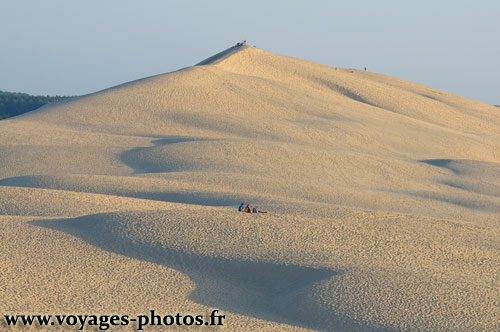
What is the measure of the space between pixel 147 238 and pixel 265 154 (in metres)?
10.7

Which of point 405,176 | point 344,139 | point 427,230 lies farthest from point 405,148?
point 427,230

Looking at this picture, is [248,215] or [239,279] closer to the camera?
[239,279]

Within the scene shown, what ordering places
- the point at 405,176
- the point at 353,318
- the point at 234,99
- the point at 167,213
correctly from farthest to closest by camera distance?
the point at 234,99 < the point at 405,176 < the point at 167,213 < the point at 353,318

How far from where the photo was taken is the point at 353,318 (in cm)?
791

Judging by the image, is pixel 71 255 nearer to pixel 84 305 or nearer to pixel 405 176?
pixel 84 305

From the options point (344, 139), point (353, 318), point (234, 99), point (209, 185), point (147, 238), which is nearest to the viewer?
point (353, 318)

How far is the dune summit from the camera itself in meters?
8.35

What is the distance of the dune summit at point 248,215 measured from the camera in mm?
8352

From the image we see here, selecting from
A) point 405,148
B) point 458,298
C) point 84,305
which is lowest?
point 84,305

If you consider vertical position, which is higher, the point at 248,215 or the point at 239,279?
the point at 248,215

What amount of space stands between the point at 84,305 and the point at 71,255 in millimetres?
1897

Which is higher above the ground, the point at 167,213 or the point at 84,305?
the point at 167,213

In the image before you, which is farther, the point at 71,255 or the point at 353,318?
the point at 71,255

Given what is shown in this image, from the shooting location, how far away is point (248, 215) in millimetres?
11570
